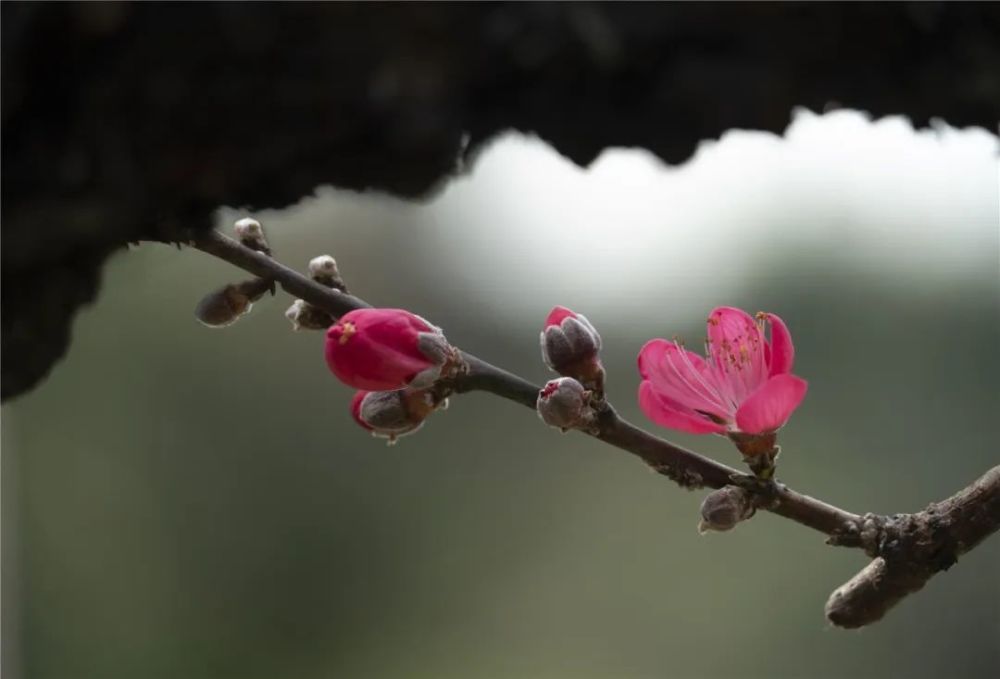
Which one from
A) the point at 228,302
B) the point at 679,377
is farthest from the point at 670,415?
the point at 228,302

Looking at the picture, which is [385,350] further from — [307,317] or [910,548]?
[910,548]

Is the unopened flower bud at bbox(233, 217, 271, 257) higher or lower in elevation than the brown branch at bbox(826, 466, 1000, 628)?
lower

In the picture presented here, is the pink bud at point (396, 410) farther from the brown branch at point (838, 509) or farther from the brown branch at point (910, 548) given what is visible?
the brown branch at point (910, 548)

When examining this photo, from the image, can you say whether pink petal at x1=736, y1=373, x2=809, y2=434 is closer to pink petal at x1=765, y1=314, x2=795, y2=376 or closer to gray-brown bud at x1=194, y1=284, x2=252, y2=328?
pink petal at x1=765, y1=314, x2=795, y2=376

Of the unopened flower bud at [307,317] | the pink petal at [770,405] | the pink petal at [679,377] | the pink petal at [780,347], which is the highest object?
the pink petal at [780,347]

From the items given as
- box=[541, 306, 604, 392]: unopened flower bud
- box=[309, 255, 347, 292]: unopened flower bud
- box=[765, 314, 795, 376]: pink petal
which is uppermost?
box=[765, 314, 795, 376]: pink petal

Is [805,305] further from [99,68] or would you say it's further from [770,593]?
[99,68]

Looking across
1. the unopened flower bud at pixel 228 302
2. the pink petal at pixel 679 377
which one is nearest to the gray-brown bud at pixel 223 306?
the unopened flower bud at pixel 228 302

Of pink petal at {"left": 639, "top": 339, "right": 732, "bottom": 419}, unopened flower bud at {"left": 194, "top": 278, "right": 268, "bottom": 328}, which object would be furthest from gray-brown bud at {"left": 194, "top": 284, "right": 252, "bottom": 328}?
pink petal at {"left": 639, "top": 339, "right": 732, "bottom": 419}
